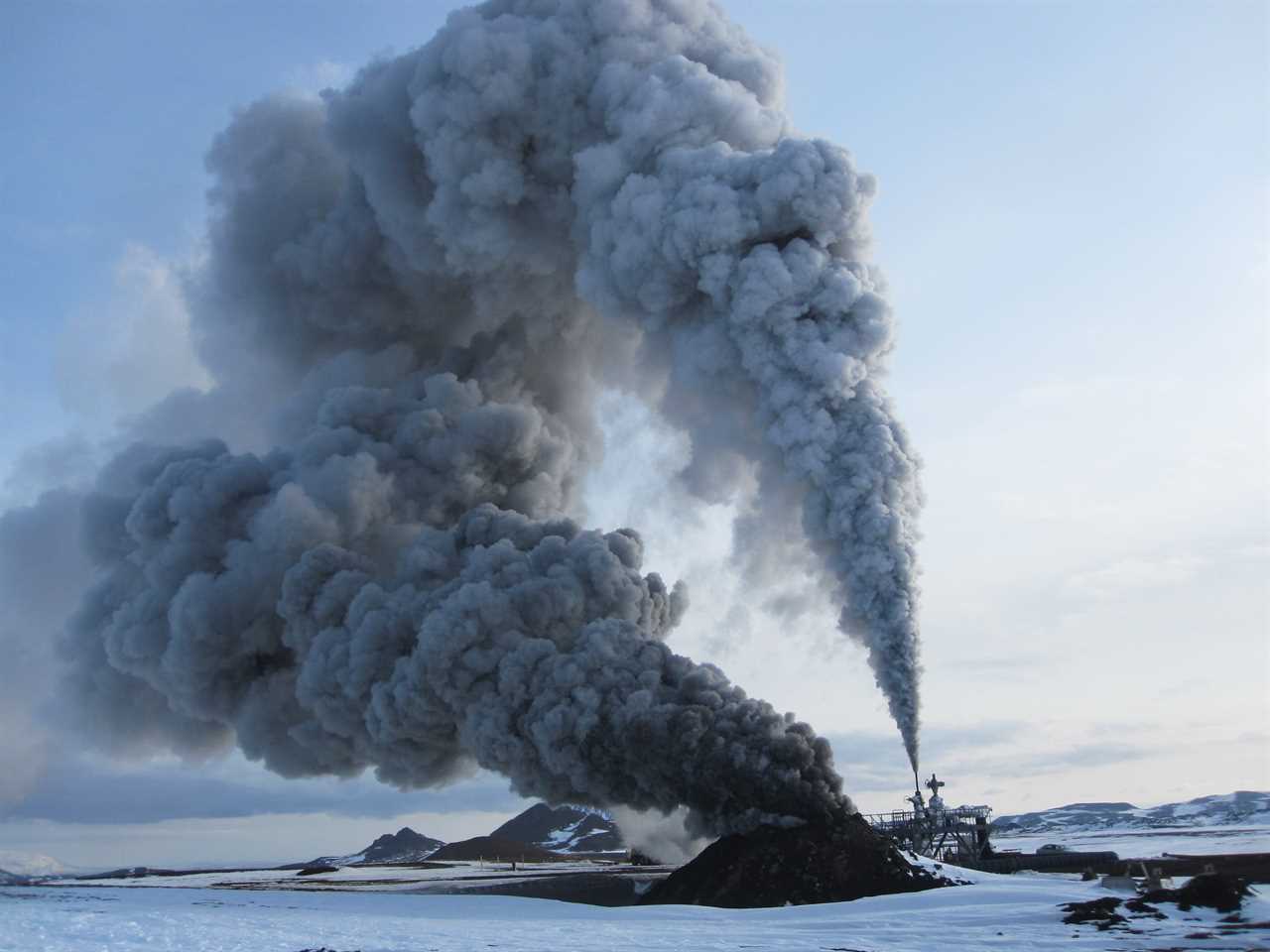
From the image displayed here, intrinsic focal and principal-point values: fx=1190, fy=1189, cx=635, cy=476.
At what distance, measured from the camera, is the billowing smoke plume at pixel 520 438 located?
50.4m

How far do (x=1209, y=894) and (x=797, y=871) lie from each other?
15.7m

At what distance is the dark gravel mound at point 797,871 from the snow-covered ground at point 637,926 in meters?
2.84

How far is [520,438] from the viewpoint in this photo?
71.6 metres

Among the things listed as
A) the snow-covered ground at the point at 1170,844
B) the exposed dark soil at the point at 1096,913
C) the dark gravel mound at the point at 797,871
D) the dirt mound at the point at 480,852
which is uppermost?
the dirt mound at the point at 480,852

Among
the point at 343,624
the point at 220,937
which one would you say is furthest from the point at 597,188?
the point at 220,937

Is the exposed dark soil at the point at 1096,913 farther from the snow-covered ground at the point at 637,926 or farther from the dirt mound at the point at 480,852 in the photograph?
the dirt mound at the point at 480,852

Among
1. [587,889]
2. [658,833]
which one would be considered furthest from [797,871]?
[658,833]

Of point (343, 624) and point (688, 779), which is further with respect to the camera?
point (343, 624)

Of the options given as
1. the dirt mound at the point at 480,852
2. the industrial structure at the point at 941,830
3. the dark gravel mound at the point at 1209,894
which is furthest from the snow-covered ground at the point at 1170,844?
the dirt mound at the point at 480,852

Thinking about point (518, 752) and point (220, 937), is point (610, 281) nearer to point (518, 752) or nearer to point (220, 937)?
point (518, 752)

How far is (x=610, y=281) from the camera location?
61938 millimetres

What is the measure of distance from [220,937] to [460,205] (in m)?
46.1

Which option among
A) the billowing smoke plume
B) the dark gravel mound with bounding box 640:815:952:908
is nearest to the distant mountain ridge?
the billowing smoke plume

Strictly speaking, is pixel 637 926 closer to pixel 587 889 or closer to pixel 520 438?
pixel 587 889
